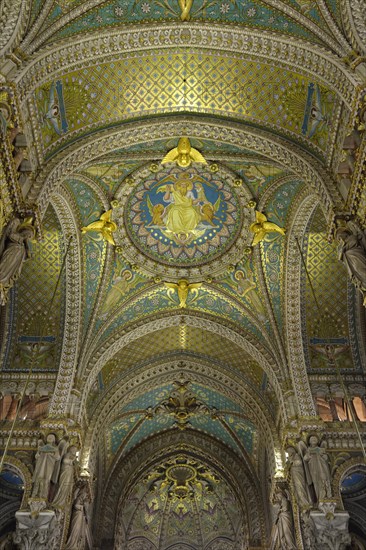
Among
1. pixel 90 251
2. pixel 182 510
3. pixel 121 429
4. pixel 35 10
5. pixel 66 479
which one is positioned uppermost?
pixel 90 251

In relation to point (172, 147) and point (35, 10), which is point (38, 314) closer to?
point (172, 147)

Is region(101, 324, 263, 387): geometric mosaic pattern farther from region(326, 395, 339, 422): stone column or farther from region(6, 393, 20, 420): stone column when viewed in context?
region(6, 393, 20, 420): stone column

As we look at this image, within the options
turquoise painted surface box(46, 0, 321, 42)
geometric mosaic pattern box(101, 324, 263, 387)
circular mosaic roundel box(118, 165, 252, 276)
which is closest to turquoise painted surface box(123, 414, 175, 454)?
geometric mosaic pattern box(101, 324, 263, 387)

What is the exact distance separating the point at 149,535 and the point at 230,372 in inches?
295

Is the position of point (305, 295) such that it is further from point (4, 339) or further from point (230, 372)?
point (4, 339)

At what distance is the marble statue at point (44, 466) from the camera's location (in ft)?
37.2

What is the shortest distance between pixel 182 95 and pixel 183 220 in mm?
3754

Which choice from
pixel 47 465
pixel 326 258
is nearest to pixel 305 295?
pixel 326 258

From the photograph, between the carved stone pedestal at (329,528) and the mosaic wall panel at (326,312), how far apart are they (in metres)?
3.89

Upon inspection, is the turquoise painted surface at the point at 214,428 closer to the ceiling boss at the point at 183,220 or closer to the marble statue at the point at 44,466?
the ceiling boss at the point at 183,220

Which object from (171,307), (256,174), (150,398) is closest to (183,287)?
(171,307)

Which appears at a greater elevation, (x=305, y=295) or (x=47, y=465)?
(x=305, y=295)

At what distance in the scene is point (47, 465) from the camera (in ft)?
38.7

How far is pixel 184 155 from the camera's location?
12.4 meters
